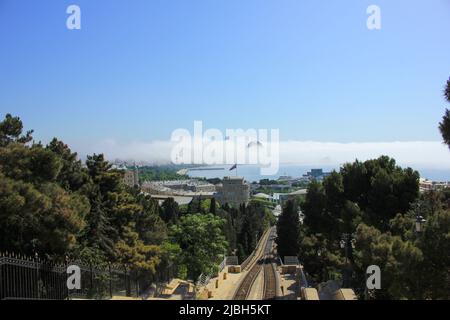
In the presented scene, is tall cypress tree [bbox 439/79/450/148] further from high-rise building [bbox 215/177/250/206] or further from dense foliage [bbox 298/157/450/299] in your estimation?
high-rise building [bbox 215/177/250/206]

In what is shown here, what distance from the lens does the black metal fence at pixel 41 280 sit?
10820 millimetres

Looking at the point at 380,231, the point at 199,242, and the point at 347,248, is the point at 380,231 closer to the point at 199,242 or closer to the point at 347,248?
the point at 347,248

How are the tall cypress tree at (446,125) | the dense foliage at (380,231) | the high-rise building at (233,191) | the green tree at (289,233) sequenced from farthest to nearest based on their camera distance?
1. the high-rise building at (233,191)
2. the green tree at (289,233)
3. the dense foliage at (380,231)
4. the tall cypress tree at (446,125)

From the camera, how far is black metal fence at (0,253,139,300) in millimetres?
10820

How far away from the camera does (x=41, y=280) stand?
1216 cm

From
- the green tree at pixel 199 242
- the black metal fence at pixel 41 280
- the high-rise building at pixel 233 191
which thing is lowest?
the high-rise building at pixel 233 191

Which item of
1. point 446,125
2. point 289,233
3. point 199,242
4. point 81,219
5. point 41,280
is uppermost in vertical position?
point 446,125

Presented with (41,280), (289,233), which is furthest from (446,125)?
(289,233)

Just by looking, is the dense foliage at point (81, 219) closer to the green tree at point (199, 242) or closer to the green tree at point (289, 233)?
the green tree at point (199, 242)

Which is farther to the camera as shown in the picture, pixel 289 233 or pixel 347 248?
pixel 289 233

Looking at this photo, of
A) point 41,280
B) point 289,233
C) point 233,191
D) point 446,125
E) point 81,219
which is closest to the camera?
point 446,125

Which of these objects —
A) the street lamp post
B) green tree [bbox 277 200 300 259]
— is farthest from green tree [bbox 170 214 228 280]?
green tree [bbox 277 200 300 259]

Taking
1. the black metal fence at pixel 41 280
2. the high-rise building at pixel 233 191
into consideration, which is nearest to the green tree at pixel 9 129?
the black metal fence at pixel 41 280

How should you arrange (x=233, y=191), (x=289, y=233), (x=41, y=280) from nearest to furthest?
1. (x=41, y=280)
2. (x=289, y=233)
3. (x=233, y=191)
